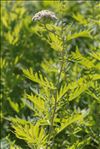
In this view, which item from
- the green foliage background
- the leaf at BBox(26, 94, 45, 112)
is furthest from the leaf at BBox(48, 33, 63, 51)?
the leaf at BBox(26, 94, 45, 112)

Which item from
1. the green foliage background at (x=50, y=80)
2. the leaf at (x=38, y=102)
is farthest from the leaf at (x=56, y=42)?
the leaf at (x=38, y=102)

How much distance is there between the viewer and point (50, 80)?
3105mm

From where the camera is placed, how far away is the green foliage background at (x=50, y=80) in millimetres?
2170

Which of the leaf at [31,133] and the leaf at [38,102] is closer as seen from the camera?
the leaf at [31,133]

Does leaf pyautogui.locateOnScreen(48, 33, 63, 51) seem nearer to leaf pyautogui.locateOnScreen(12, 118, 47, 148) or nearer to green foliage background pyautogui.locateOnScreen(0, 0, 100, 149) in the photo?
green foliage background pyautogui.locateOnScreen(0, 0, 100, 149)

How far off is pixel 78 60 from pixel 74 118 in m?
0.28

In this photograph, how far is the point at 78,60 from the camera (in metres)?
2.21

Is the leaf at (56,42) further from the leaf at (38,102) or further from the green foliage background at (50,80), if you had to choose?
the leaf at (38,102)

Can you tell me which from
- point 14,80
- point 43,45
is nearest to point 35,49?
point 43,45

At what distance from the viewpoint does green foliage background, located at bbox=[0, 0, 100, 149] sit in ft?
7.12

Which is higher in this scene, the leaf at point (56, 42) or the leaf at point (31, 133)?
the leaf at point (56, 42)

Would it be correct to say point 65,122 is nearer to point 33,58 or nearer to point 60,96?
point 60,96

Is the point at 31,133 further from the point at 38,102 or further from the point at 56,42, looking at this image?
the point at 56,42

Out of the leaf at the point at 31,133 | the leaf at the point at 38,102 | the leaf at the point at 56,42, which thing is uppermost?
the leaf at the point at 56,42
